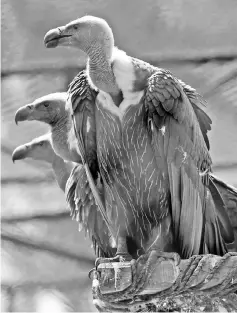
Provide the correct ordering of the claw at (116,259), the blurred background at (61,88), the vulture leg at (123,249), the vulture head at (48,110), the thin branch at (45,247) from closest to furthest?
the claw at (116,259)
the vulture leg at (123,249)
the vulture head at (48,110)
the blurred background at (61,88)
the thin branch at (45,247)

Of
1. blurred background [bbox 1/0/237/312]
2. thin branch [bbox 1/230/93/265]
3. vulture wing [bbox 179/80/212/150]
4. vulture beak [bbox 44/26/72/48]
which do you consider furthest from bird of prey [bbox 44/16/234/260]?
thin branch [bbox 1/230/93/265]

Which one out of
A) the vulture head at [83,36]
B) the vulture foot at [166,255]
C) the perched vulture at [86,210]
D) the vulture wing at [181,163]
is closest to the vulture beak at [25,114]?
the perched vulture at [86,210]

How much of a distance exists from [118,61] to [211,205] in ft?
2.08

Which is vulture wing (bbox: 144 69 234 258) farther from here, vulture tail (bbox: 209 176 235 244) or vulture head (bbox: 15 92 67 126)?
vulture head (bbox: 15 92 67 126)

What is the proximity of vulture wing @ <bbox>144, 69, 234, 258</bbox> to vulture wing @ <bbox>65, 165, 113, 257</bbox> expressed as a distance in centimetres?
40

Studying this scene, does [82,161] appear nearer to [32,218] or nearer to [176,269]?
[176,269]

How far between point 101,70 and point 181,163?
0.45 m

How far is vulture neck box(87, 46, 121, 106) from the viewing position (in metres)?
2.97

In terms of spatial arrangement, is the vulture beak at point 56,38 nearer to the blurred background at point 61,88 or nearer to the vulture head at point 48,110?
the vulture head at point 48,110

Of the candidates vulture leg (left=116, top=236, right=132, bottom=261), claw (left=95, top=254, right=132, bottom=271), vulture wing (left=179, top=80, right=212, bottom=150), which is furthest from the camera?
vulture wing (left=179, top=80, right=212, bottom=150)

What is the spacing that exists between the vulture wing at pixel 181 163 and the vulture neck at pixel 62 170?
2.40 feet

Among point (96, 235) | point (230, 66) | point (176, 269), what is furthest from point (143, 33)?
point (176, 269)

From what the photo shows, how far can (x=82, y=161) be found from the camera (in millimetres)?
3150

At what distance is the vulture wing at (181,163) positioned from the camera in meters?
2.98
